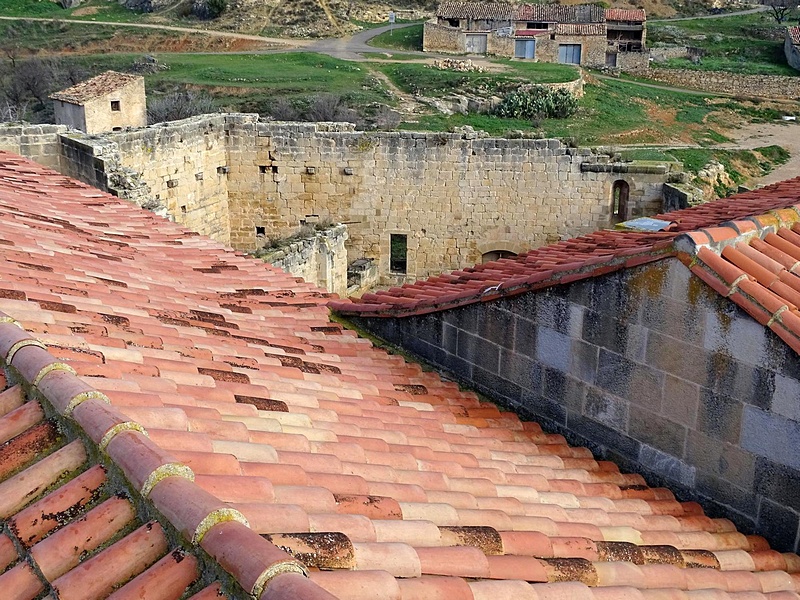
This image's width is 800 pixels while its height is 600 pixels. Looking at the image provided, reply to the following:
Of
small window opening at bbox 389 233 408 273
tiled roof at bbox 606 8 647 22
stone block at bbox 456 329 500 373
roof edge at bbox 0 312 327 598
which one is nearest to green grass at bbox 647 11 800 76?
tiled roof at bbox 606 8 647 22

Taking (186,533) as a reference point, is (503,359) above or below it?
below

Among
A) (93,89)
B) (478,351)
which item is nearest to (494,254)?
(478,351)

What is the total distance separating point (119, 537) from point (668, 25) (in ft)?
217

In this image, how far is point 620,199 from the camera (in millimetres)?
18000

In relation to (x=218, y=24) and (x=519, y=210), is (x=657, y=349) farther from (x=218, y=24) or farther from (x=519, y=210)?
(x=218, y=24)

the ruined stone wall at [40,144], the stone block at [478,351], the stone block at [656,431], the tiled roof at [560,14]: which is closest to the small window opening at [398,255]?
the ruined stone wall at [40,144]

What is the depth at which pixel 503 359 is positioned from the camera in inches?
260

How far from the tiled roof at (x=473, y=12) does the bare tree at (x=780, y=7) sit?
84.5 feet

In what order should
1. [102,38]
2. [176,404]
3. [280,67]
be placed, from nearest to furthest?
[176,404] < [280,67] < [102,38]

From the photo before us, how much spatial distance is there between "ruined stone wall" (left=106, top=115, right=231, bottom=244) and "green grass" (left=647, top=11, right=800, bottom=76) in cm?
3910

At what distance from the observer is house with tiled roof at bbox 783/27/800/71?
52.5 meters

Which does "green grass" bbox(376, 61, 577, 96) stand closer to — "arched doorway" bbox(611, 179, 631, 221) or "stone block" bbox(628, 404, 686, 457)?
"arched doorway" bbox(611, 179, 631, 221)

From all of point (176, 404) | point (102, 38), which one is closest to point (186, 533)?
point (176, 404)

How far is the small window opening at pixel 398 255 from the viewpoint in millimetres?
19250
